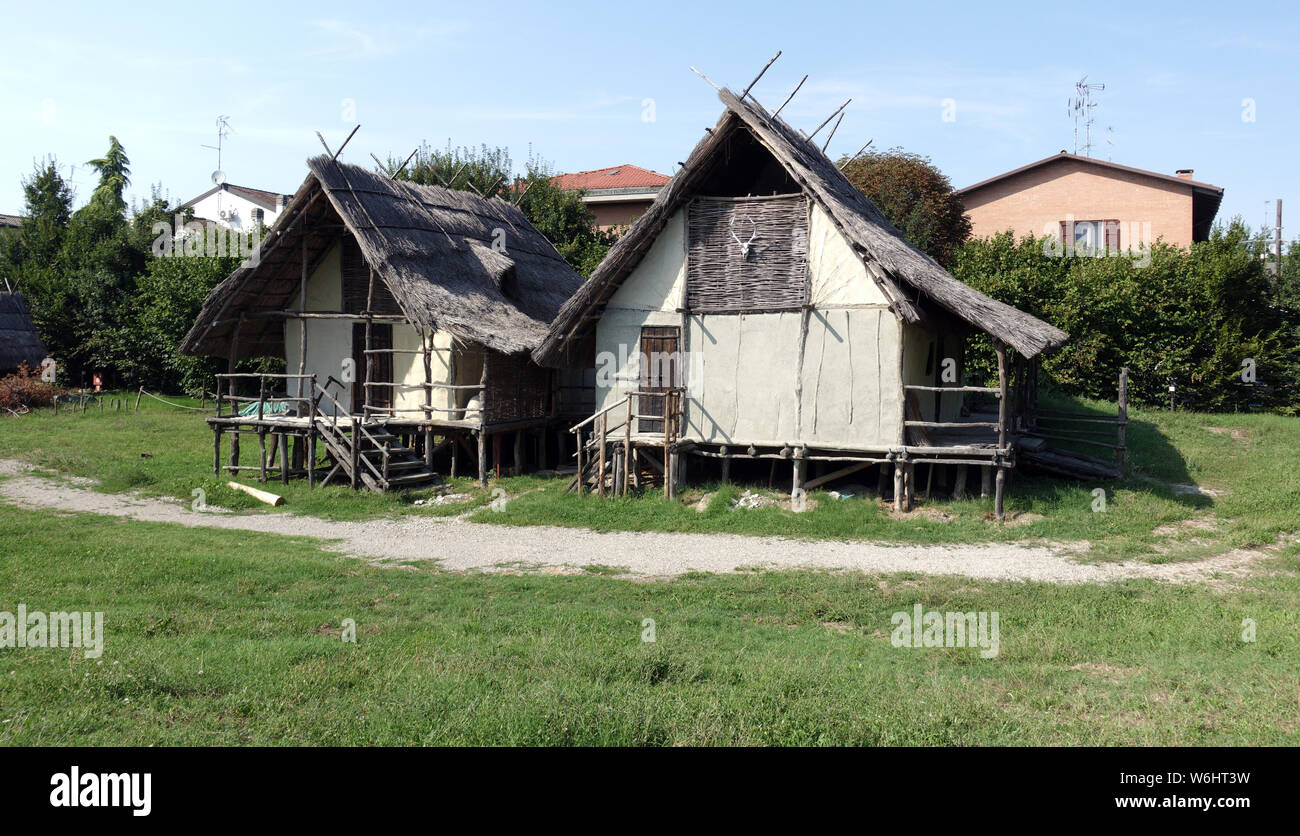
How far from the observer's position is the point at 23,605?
9.30 meters

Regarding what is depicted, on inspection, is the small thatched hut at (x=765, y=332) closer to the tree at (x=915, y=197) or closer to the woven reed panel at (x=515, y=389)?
the woven reed panel at (x=515, y=389)

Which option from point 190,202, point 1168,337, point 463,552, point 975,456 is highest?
point 190,202

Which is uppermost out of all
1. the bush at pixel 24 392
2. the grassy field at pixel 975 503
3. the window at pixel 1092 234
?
the window at pixel 1092 234

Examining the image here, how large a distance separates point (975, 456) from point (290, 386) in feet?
51.8

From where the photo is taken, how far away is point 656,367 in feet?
58.5

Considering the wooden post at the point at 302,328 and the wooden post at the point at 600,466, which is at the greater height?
the wooden post at the point at 302,328

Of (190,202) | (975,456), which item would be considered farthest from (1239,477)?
(190,202)

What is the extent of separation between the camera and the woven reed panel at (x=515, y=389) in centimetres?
1970

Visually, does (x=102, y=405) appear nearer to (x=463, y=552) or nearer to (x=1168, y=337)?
(x=463, y=552)

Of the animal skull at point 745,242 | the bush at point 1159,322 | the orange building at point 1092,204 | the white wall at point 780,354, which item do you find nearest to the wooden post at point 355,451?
the white wall at point 780,354

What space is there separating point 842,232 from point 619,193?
85.2 feet

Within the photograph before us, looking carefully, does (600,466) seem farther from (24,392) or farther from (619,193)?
(619,193)

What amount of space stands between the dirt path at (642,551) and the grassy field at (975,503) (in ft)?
1.69

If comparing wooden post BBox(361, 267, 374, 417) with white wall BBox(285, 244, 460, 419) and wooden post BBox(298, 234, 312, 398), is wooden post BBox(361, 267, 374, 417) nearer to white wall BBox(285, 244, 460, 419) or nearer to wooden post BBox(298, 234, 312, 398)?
white wall BBox(285, 244, 460, 419)
